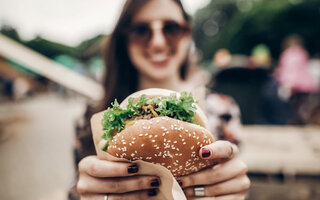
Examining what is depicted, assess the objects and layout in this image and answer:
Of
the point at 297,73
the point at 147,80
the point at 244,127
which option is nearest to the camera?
the point at 147,80

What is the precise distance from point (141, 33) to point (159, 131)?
4.14 feet

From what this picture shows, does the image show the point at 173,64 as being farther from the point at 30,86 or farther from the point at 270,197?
the point at 30,86

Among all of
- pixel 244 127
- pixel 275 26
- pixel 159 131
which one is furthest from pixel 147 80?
pixel 275 26

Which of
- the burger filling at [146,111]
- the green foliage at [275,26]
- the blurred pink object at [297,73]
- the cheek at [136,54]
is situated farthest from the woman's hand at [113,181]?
the green foliage at [275,26]

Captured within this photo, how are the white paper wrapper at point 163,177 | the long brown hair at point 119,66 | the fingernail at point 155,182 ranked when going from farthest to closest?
1. the long brown hair at point 119,66
2. the fingernail at point 155,182
3. the white paper wrapper at point 163,177

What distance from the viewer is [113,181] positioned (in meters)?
1.35

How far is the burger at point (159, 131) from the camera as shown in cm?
125

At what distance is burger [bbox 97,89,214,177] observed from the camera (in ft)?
4.11

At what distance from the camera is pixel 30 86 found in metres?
18.2

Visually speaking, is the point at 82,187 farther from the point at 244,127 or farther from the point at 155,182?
the point at 244,127

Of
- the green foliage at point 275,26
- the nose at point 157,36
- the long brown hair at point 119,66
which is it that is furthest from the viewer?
the green foliage at point 275,26

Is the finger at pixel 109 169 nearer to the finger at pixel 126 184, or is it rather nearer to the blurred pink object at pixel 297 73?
the finger at pixel 126 184

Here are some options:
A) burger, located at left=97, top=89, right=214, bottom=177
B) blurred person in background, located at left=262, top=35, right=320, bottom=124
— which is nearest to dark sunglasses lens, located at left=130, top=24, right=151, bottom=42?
burger, located at left=97, top=89, right=214, bottom=177

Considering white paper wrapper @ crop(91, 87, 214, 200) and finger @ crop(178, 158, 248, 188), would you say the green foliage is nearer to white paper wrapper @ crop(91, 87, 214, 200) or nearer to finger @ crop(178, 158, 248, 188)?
finger @ crop(178, 158, 248, 188)
